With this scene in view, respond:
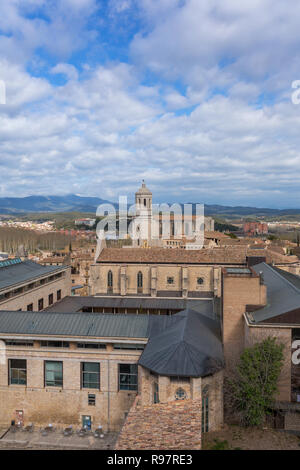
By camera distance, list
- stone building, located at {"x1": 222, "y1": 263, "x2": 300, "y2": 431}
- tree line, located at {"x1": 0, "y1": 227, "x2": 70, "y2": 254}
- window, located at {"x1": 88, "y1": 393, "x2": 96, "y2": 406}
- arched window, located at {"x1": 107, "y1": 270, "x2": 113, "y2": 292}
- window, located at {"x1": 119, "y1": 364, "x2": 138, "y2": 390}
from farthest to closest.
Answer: tree line, located at {"x1": 0, "y1": 227, "x2": 70, "y2": 254} → arched window, located at {"x1": 107, "y1": 270, "x2": 113, "y2": 292} → window, located at {"x1": 88, "y1": 393, "x2": 96, "y2": 406} → window, located at {"x1": 119, "y1": 364, "x2": 138, "y2": 390} → stone building, located at {"x1": 222, "y1": 263, "x2": 300, "y2": 431}

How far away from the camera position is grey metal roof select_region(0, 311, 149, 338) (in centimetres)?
2577

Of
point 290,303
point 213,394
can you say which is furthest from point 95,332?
point 290,303

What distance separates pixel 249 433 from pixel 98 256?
3139 centimetres

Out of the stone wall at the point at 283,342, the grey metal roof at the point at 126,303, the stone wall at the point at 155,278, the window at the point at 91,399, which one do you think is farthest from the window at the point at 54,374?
the stone wall at the point at 155,278

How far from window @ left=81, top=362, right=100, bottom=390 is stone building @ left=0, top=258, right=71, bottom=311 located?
10458 mm

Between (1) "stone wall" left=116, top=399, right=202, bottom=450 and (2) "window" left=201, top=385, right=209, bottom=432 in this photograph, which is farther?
(2) "window" left=201, top=385, right=209, bottom=432

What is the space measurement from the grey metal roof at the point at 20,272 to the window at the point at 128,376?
1366cm

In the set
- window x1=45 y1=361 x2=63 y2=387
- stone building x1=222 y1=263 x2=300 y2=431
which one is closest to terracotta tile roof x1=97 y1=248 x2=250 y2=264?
stone building x1=222 y1=263 x2=300 y2=431

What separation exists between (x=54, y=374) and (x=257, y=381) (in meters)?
14.1

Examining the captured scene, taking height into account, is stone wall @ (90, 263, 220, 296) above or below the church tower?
below

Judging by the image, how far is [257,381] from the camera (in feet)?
67.5

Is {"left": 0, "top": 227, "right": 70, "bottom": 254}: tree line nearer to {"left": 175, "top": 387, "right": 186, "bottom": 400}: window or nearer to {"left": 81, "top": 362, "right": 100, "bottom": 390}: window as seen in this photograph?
{"left": 81, "top": 362, "right": 100, "bottom": 390}: window

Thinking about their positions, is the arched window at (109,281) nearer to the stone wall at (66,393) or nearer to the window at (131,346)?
the stone wall at (66,393)

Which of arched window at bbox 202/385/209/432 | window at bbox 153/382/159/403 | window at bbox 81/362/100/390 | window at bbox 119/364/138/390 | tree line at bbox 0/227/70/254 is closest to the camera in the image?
arched window at bbox 202/385/209/432
